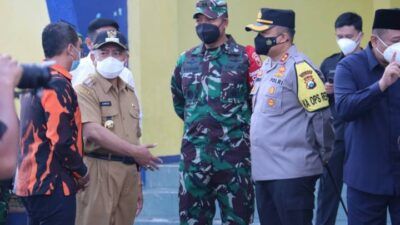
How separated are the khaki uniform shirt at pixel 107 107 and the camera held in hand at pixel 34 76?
282 centimetres

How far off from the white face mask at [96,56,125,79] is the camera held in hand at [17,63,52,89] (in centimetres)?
292

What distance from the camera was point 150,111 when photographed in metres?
9.14

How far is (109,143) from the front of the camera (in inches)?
239

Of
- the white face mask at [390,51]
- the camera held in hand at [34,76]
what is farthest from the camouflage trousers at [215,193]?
the camera held in hand at [34,76]

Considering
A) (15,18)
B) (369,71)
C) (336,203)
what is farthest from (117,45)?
(15,18)

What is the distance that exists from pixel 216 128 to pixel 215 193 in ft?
1.66

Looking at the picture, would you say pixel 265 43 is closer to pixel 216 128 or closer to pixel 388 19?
pixel 216 128

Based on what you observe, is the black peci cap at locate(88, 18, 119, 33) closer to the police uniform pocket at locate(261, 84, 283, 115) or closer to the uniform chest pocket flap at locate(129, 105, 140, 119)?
the uniform chest pocket flap at locate(129, 105, 140, 119)

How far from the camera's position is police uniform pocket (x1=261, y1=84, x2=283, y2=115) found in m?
5.88

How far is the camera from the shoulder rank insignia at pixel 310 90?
18.9ft

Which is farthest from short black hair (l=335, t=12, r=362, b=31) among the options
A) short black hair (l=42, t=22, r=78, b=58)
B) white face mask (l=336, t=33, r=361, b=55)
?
short black hair (l=42, t=22, r=78, b=58)

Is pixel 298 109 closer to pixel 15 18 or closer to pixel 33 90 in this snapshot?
pixel 33 90

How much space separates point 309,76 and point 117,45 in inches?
59.2

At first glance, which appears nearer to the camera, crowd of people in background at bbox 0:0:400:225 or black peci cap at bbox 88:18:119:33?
crowd of people in background at bbox 0:0:400:225
